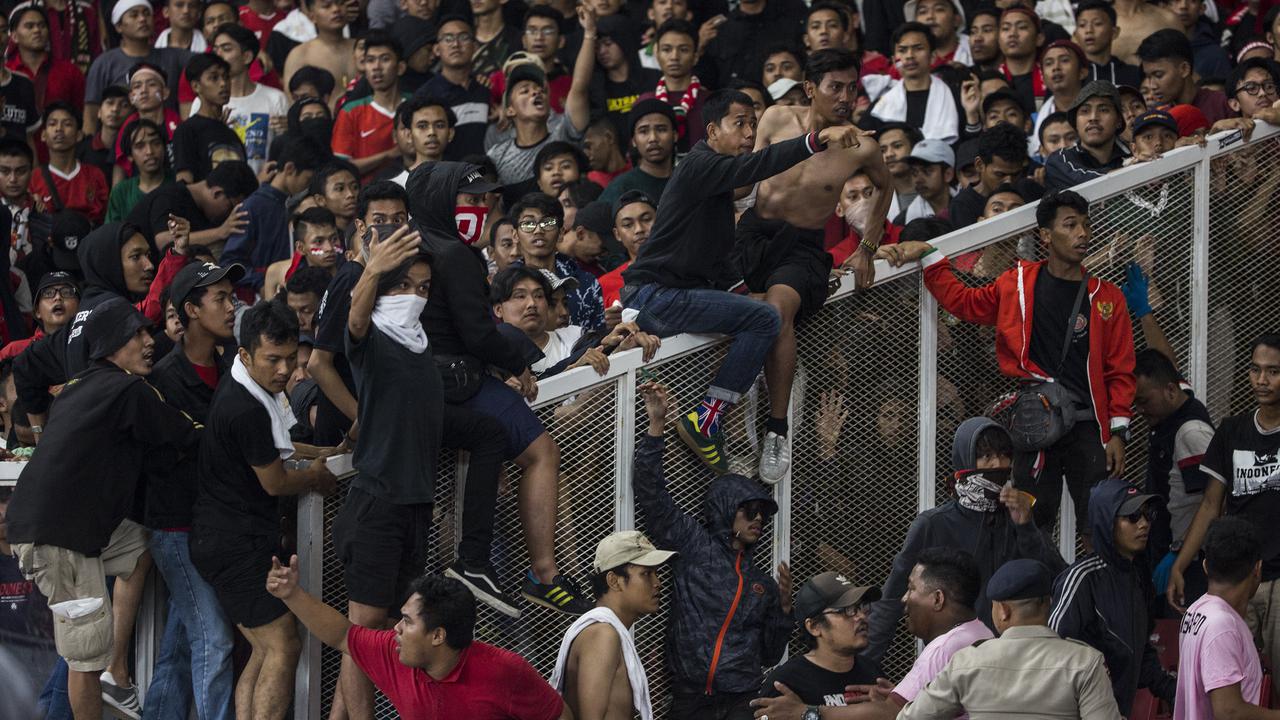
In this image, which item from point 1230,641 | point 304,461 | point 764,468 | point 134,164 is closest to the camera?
point 1230,641

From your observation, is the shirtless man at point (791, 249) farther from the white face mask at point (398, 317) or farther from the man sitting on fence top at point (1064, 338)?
the white face mask at point (398, 317)

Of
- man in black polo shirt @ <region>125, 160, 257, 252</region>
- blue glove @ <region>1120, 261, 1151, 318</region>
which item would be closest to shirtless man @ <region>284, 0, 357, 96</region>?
man in black polo shirt @ <region>125, 160, 257, 252</region>

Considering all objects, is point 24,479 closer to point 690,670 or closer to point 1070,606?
point 690,670

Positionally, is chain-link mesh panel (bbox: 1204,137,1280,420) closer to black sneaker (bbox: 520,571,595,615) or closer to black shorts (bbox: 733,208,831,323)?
black shorts (bbox: 733,208,831,323)

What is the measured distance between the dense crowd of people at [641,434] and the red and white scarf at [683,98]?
3.08ft

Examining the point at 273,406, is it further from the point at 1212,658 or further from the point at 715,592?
the point at 1212,658

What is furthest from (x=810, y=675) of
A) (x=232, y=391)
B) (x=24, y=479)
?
(x=24, y=479)

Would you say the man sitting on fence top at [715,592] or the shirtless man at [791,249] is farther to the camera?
the shirtless man at [791,249]

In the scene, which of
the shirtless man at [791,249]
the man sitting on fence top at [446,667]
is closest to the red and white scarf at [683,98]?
the shirtless man at [791,249]

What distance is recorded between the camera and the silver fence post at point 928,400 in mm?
9734

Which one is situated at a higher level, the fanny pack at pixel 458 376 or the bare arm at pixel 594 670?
the fanny pack at pixel 458 376

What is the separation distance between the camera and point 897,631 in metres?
9.76

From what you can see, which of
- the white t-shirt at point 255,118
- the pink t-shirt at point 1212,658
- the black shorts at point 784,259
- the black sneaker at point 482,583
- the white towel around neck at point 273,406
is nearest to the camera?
the pink t-shirt at point 1212,658

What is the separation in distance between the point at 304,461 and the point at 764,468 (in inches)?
90.0
